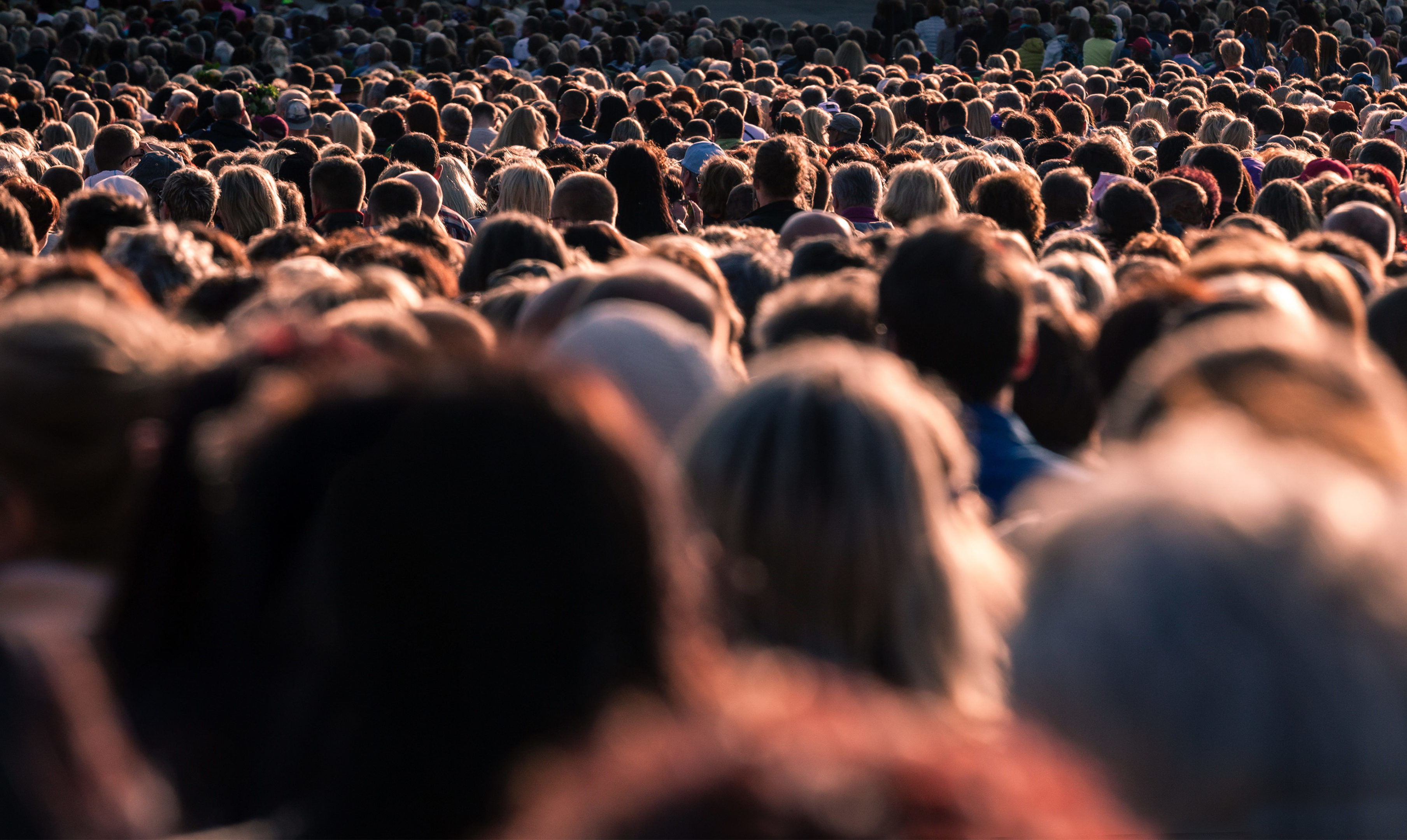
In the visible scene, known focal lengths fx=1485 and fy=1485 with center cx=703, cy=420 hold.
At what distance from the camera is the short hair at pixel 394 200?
725 cm

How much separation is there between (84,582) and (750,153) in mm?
8775

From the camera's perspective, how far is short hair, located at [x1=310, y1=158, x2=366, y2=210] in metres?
7.57

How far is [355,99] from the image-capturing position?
1712 cm

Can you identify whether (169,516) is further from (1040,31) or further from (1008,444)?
(1040,31)

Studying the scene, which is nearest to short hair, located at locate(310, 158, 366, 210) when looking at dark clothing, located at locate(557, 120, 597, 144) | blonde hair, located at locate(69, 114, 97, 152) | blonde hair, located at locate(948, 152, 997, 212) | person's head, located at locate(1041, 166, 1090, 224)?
blonde hair, located at locate(948, 152, 997, 212)

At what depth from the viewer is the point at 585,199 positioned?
694cm

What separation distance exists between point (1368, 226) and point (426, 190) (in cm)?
448

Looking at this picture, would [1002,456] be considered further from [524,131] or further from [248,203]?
[524,131]

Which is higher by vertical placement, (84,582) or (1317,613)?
(1317,613)

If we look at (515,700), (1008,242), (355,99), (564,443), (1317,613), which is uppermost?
(564,443)

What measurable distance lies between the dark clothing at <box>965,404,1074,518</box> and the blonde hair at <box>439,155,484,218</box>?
18.6 ft

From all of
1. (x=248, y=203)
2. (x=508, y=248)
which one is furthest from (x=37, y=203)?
(x=508, y=248)

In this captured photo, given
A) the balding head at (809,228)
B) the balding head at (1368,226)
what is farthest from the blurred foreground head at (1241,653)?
the balding head at (1368,226)

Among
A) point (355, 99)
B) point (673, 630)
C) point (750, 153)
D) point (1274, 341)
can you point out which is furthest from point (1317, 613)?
point (355, 99)
